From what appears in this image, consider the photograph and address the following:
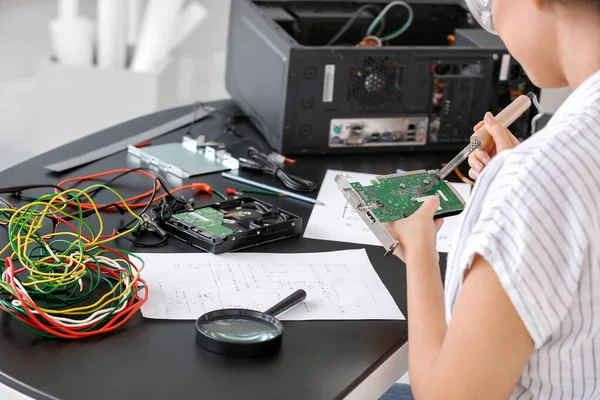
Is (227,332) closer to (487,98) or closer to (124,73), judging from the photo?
(487,98)

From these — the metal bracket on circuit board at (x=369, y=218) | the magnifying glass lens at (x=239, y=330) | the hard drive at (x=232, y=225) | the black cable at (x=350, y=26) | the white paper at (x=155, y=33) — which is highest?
the black cable at (x=350, y=26)

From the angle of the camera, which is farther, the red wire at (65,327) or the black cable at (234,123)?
the black cable at (234,123)

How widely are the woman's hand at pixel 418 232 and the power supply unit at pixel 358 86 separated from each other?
59cm

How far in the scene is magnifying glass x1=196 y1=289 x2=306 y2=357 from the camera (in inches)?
40.4

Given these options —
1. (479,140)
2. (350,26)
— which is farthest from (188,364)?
(350,26)

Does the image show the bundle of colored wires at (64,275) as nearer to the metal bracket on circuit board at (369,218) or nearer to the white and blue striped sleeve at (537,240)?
the metal bracket on circuit board at (369,218)

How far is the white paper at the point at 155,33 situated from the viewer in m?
2.80

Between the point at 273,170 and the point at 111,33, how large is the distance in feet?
4.29

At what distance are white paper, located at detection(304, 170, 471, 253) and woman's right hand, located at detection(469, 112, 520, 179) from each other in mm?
108

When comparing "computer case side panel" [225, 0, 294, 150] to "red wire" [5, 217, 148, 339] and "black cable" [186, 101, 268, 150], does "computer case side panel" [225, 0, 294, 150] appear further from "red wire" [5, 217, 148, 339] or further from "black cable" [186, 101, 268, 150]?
"red wire" [5, 217, 148, 339]

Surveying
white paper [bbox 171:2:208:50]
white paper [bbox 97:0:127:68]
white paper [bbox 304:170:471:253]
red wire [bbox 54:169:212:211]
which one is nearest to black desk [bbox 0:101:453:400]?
white paper [bbox 304:170:471:253]

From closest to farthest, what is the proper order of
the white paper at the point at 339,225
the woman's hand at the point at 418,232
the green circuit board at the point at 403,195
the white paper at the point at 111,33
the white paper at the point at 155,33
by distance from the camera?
1. the woman's hand at the point at 418,232
2. the green circuit board at the point at 403,195
3. the white paper at the point at 339,225
4. the white paper at the point at 111,33
5. the white paper at the point at 155,33

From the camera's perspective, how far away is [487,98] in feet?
6.09

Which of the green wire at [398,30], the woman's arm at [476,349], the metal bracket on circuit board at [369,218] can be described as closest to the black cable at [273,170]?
the metal bracket on circuit board at [369,218]
